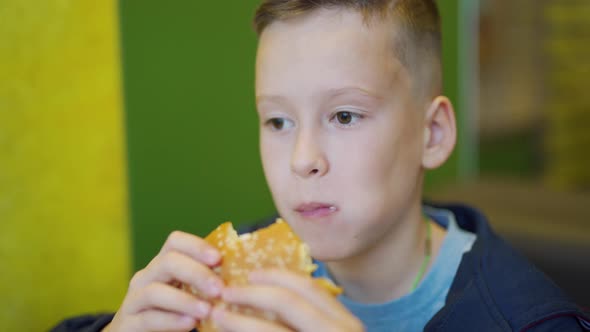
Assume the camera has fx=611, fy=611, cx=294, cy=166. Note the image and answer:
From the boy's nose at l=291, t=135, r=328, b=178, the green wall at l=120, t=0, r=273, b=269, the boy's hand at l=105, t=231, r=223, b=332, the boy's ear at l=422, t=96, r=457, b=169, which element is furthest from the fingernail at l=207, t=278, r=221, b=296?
the boy's ear at l=422, t=96, r=457, b=169

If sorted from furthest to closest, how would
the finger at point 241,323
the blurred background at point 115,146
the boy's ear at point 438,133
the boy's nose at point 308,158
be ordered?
1. the boy's ear at point 438,133
2. the blurred background at point 115,146
3. the boy's nose at point 308,158
4. the finger at point 241,323

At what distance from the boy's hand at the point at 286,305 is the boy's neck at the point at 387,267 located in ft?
1.36

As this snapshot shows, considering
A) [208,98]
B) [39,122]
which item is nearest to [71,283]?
[39,122]

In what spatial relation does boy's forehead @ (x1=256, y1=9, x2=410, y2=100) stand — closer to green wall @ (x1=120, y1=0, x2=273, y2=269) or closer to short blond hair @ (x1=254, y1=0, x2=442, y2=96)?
short blond hair @ (x1=254, y1=0, x2=442, y2=96)

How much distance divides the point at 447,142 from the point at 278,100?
1.15 ft

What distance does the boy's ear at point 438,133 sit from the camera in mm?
1049

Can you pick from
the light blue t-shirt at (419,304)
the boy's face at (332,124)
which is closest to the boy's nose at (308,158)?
the boy's face at (332,124)

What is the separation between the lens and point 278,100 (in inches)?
34.6

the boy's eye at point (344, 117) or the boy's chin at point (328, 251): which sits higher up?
the boy's eye at point (344, 117)

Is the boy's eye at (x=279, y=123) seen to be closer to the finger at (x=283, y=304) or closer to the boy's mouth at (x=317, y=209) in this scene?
the boy's mouth at (x=317, y=209)

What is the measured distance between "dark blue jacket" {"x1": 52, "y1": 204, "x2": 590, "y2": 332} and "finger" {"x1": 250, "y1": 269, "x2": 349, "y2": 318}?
317 mm

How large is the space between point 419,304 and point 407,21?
1.58 feet

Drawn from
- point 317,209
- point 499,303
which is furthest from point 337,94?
point 499,303

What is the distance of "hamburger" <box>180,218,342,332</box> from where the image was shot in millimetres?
693
